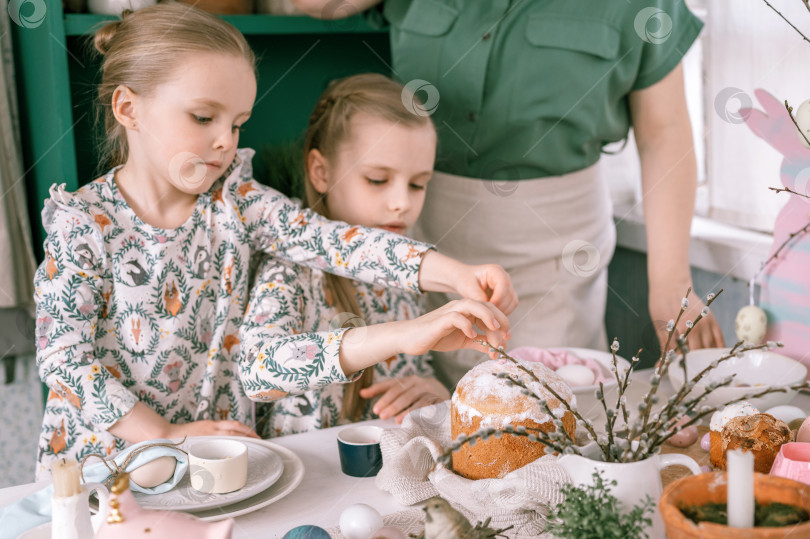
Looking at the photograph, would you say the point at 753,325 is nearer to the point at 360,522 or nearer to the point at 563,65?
the point at 563,65

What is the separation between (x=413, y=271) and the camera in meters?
1.30

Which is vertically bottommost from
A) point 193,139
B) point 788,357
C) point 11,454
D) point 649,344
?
point 11,454

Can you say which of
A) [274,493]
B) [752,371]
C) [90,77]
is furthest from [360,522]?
[90,77]

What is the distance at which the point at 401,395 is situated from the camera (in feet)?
4.52

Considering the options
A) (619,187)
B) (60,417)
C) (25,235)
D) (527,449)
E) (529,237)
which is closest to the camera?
(527,449)

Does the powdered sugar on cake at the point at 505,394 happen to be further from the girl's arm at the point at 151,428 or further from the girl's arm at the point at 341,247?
the girl's arm at the point at 151,428

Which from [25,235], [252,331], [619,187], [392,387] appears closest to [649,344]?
[619,187]

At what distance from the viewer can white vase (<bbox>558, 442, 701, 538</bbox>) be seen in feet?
2.54

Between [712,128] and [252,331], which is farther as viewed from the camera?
[712,128]

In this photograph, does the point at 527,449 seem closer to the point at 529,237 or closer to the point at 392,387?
the point at 392,387

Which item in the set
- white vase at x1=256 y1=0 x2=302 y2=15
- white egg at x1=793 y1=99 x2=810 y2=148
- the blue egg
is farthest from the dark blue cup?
white vase at x1=256 y1=0 x2=302 y2=15

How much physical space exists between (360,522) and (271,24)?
3.75 ft

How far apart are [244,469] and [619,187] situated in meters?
1.78

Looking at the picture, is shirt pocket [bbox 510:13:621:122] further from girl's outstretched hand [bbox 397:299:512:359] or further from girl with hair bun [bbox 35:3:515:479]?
girl's outstretched hand [bbox 397:299:512:359]
